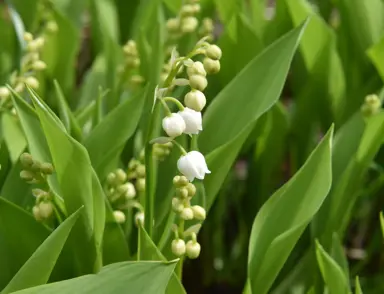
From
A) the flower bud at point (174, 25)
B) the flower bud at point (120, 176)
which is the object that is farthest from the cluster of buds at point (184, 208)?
the flower bud at point (174, 25)

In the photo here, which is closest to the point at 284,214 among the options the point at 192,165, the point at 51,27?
the point at 192,165

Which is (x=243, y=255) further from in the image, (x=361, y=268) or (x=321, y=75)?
(x=321, y=75)

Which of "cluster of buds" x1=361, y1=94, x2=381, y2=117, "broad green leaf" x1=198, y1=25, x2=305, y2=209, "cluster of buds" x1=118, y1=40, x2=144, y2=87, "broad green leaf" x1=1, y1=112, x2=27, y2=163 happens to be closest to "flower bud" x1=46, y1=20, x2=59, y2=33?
"cluster of buds" x1=118, y1=40, x2=144, y2=87

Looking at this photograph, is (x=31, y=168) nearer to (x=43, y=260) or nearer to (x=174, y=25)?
(x=43, y=260)

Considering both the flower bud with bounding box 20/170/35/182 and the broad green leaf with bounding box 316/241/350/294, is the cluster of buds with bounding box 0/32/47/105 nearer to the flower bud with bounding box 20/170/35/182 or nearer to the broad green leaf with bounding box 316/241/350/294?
the flower bud with bounding box 20/170/35/182

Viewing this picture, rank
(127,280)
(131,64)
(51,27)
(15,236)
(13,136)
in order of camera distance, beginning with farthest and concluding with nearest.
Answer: (51,27)
(131,64)
(13,136)
(15,236)
(127,280)

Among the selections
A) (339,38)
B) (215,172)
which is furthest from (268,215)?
(339,38)
